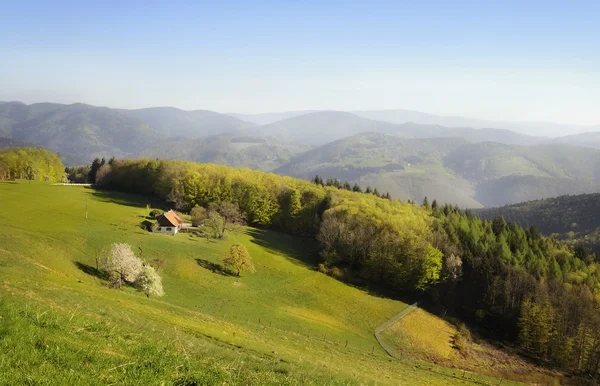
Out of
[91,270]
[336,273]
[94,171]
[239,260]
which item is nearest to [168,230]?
[239,260]

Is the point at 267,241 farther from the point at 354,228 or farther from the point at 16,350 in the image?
the point at 16,350

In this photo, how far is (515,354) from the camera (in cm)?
6588

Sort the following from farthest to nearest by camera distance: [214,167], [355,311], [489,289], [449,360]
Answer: [214,167]
[489,289]
[355,311]
[449,360]

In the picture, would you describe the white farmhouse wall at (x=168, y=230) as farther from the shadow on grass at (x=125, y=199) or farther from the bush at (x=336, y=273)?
the bush at (x=336, y=273)

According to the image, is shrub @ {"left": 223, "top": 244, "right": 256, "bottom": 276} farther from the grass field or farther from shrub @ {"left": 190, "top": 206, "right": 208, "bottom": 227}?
shrub @ {"left": 190, "top": 206, "right": 208, "bottom": 227}

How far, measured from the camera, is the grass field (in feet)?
41.1

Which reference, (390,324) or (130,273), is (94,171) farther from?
(390,324)

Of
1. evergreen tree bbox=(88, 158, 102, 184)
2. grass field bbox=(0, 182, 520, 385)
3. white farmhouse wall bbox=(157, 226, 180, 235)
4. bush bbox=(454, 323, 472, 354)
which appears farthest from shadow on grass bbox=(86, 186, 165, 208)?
bush bbox=(454, 323, 472, 354)

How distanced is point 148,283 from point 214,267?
19.4 meters

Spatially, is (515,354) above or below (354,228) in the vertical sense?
below

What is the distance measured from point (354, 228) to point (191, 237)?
4186 cm

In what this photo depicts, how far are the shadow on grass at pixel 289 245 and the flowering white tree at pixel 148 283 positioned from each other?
40.2 meters

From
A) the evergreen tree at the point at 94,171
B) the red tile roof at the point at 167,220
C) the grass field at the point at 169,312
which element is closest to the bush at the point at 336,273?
the grass field at the point at 169,312

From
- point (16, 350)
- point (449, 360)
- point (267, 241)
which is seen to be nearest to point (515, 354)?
point (449, 360)
